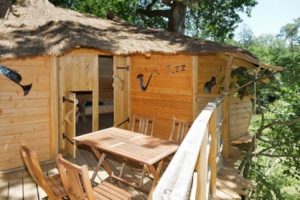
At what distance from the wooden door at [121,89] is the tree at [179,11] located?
18.8 ft

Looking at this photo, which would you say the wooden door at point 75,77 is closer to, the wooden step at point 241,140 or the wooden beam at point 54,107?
the wooden beam at point 54,107

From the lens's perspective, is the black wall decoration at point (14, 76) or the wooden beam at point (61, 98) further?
the wooden beam at point (61, 98)

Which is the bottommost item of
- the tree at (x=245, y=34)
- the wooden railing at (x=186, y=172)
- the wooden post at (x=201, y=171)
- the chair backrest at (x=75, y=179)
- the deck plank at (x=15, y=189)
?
the deck plank at (x=15, y=189)

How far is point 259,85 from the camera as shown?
7.11 meters

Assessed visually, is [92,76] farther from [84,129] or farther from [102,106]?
[102,106]

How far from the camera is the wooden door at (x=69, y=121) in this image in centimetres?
636

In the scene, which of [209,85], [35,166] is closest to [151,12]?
[209,85]

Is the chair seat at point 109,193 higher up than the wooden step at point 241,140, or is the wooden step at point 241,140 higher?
the chair seat at point 109,193

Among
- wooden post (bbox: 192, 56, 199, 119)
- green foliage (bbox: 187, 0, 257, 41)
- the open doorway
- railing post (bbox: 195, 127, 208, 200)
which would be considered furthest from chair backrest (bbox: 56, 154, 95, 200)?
green foliage (bbox: 187, 0, 257, 41)

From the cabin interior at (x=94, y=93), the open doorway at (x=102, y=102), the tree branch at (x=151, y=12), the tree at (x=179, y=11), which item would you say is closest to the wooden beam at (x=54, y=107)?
the cabin interior at (x=94, y=93)

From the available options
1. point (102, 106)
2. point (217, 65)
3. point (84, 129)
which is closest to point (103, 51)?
point (217, 65)

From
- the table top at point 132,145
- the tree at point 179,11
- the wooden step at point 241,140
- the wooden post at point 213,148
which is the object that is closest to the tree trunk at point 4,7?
the table top at point 132,145

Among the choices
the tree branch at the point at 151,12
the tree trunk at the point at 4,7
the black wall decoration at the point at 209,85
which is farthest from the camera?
the tree branch at the point at 151,12

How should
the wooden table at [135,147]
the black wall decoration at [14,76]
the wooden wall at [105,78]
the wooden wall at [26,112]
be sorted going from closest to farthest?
the wooden table at [135,147] → the black wall decoration at [14,76] → the wooden wall at [26,112] → the wooden wall at [105,78]
